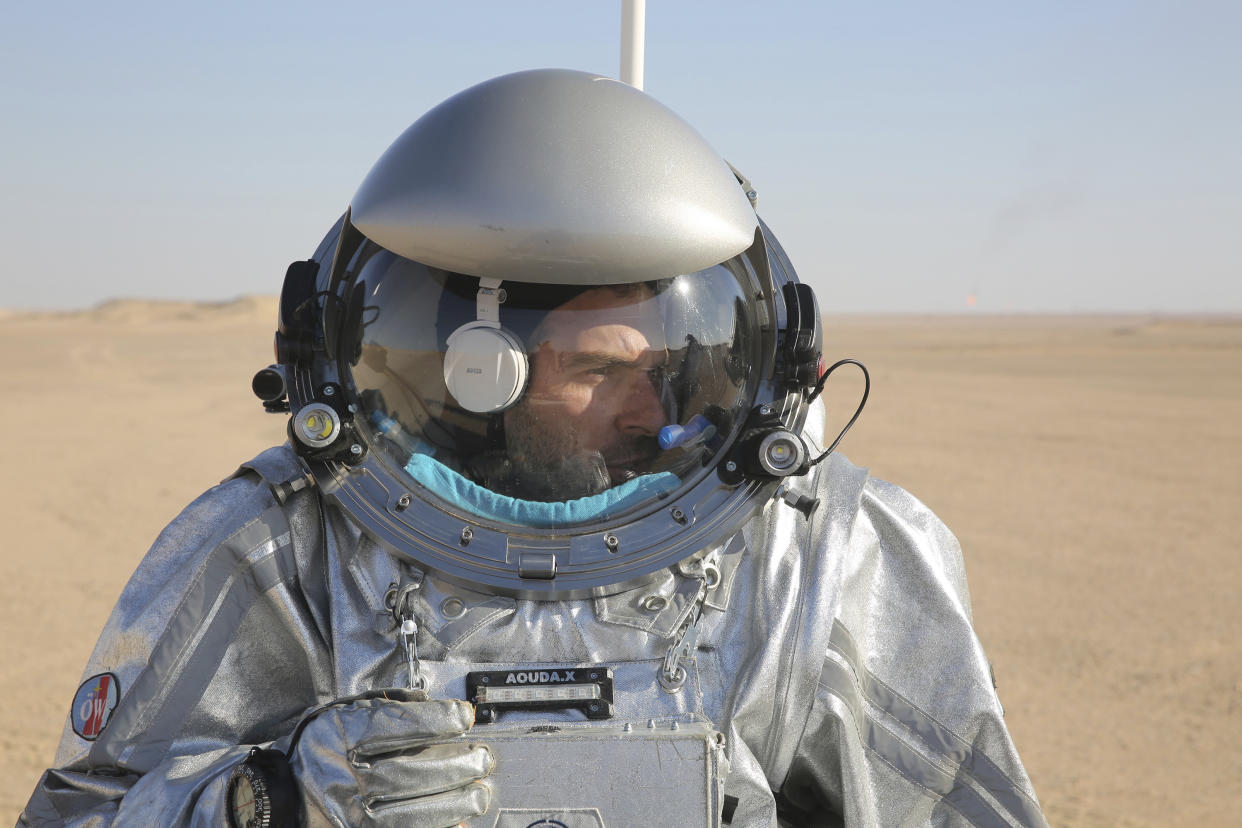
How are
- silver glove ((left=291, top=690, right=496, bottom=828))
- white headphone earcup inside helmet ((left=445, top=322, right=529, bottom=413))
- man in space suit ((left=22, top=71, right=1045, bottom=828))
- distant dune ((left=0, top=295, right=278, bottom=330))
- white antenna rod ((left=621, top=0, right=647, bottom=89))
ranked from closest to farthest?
silver glove ((left=291, top=690, right=496, bottom=828))
man in space suit ((left=22, top=71, right=1045, bottom=828))
white headphone earcup inside helmet ((left=445, top=322, right=529, bottom=413))
white antenna rod ((left=621, top=0, right=647, bottom=89))
distant dune ((left=0, top=295, right=278, bottom=330))

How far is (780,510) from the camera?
5.57 ft

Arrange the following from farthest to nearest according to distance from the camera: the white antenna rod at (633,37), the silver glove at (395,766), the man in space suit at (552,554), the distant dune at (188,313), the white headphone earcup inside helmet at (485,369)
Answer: the distant dune at (188,313)
the white antenna rod at (633,37)
the white headphone earcup inside helmet at (485,369)
the man in space suit at (552,554)
the silver glove at (395,766)

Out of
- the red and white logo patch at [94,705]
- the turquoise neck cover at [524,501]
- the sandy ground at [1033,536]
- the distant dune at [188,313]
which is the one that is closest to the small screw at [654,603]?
the turquoise neck cover at [524,501]

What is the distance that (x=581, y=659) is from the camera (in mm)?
1549

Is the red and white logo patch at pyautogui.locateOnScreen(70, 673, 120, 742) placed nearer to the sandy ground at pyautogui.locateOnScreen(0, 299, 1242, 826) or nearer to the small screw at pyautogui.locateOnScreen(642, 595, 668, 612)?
the small screw at pyautogui.locateOnScreen(642, 595, 668, 612)

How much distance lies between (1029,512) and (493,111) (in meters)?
8.12

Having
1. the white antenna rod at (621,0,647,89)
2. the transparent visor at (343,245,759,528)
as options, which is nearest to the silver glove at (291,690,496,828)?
the transparent visor at (343,245,759,528)

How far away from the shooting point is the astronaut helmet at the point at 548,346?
155 cm

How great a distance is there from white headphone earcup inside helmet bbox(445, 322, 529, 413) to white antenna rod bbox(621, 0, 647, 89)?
0.78 metres

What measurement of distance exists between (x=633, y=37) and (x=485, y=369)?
2.95ft

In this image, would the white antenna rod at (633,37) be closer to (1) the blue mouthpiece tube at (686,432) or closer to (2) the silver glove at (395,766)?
(1) the blue mouthpiece tube at (686,432)

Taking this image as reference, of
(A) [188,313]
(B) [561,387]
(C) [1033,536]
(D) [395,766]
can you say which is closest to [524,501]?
(B) [561,387]

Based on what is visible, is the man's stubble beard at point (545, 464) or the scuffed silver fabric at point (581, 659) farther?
the man's stubble beard at point (545, 464)

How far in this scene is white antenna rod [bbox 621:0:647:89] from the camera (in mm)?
2193
